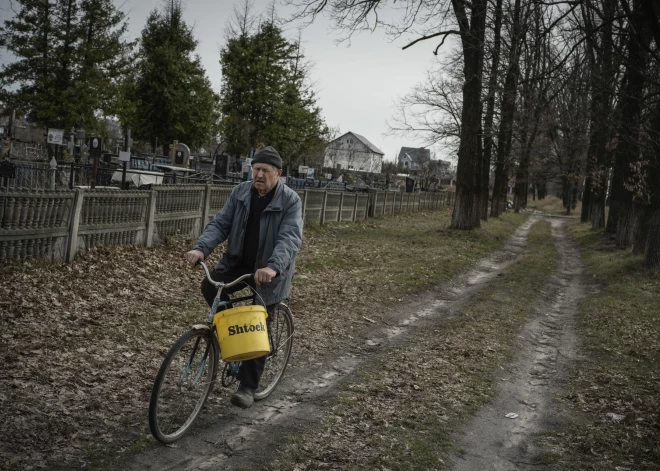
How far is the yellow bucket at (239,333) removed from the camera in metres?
4.56

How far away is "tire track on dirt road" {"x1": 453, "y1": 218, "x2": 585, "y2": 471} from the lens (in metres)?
4.95

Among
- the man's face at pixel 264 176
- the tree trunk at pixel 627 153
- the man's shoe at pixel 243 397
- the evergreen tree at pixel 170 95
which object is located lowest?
the man's shoe at pixel 243 397

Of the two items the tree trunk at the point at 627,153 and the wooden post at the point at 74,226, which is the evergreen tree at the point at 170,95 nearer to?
the tree trunk at the point at 627,153

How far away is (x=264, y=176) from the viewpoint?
496 cm

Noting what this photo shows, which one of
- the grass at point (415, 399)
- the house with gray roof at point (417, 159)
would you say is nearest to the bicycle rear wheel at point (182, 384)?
the grass at point (415, 399)

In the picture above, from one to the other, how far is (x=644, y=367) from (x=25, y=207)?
895cm

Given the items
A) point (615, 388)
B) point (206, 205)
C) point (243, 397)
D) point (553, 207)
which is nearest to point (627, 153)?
point (206, 205)

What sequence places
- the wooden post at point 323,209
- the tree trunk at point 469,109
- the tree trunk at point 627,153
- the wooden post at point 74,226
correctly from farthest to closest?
the wooden post at point 323,209 → the tree trunk at point 469,109 → the tree trunk at point 627,153 → the wooden post at point 74,226

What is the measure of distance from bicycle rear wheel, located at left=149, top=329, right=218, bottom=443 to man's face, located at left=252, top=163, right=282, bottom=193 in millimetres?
1229

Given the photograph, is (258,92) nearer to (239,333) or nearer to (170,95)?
(170,95)

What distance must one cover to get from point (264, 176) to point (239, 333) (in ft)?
4.20

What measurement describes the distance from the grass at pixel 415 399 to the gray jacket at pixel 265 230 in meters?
1.28

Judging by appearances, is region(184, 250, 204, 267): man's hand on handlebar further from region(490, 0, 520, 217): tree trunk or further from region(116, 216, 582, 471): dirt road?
region(490, 0, 520, 217): tree trunk

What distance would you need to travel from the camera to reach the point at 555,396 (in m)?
6.70
